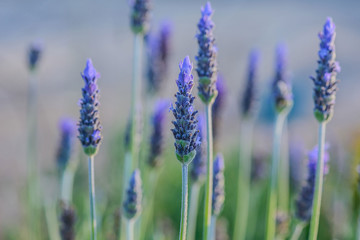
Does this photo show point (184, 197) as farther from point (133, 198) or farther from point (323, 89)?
point (323, 89)

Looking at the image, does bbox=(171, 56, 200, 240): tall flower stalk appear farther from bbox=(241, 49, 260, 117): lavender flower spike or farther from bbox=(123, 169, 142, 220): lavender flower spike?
bbox=(241, 49, 260, 117): lavender flower spike

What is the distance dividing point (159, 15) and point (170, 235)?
698 cm

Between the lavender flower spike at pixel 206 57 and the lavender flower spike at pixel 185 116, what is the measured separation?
21 centimetres

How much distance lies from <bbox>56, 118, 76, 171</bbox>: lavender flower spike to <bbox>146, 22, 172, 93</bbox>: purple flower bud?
0.54m

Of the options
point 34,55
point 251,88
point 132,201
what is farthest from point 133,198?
point 34,55

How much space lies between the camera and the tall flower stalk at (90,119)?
1949 mm

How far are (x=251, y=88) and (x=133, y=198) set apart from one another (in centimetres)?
117

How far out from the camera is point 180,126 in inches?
71.7

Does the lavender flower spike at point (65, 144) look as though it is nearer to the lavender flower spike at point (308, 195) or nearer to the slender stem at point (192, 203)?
the slender stem at point (192, 203)

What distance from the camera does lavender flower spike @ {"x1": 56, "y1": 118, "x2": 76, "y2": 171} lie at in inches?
122

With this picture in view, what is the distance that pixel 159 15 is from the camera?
1004 cm

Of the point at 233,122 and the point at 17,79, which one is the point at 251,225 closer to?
the point at 233,122

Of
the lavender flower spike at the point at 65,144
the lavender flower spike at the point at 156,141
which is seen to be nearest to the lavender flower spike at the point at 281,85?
the lavender flower spike at the point at 156,141

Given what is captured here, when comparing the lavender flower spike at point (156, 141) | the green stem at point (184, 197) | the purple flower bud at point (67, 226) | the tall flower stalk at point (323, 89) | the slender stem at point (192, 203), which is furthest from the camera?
the lavender flower spike at point (156, 141)
